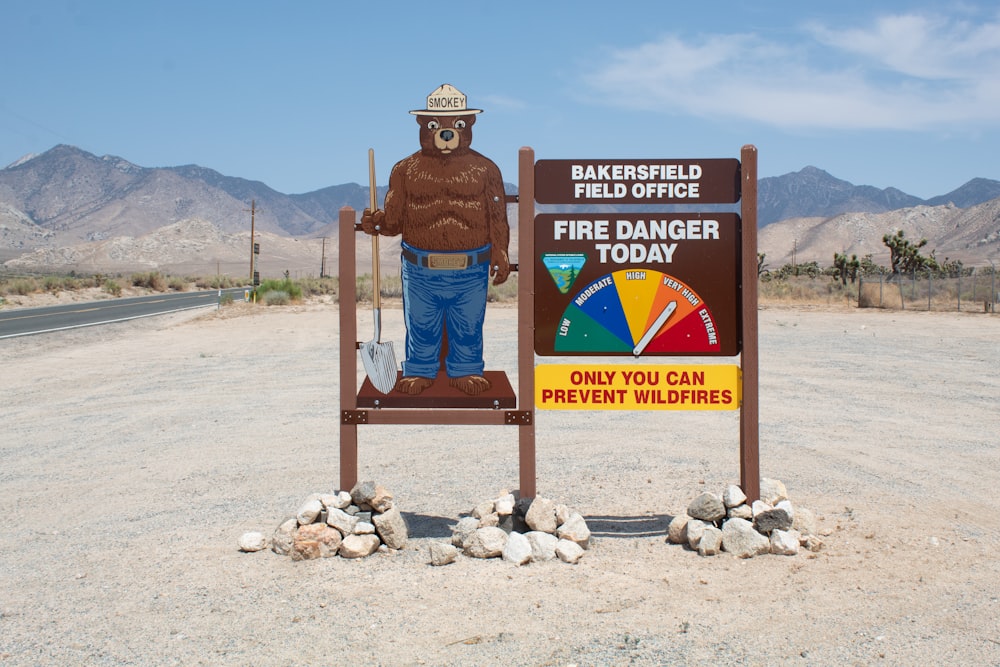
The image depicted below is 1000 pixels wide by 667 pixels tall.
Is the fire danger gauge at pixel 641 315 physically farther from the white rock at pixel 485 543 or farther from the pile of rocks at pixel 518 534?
the white rock at pixel 485 543

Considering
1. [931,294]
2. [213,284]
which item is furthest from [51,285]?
[931,294]

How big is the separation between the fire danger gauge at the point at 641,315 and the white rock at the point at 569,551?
4.66ft

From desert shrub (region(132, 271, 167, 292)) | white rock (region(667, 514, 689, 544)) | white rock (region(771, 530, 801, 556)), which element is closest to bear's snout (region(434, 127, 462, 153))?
white rock (region(667, 514, 689, 544))

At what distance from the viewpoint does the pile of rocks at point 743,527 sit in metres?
6.27

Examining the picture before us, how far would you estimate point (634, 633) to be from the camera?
4969 millimetres

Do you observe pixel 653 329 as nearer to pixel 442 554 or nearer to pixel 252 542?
pixel 442 554

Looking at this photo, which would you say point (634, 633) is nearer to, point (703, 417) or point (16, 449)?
point (703, 417)

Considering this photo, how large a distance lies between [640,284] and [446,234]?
4.79ft

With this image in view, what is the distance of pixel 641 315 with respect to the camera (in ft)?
22.5

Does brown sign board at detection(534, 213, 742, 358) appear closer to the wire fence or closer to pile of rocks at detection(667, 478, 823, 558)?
pile of rocks at detection(667, 478, 823, 558)

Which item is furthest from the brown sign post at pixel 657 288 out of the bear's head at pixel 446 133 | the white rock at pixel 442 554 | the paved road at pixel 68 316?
the paved road at pixel 68 316

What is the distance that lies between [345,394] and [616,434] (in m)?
4.50

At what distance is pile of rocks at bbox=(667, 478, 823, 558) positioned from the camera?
20.6 feet

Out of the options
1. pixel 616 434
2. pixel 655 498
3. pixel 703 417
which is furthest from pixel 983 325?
pixel 655 498
